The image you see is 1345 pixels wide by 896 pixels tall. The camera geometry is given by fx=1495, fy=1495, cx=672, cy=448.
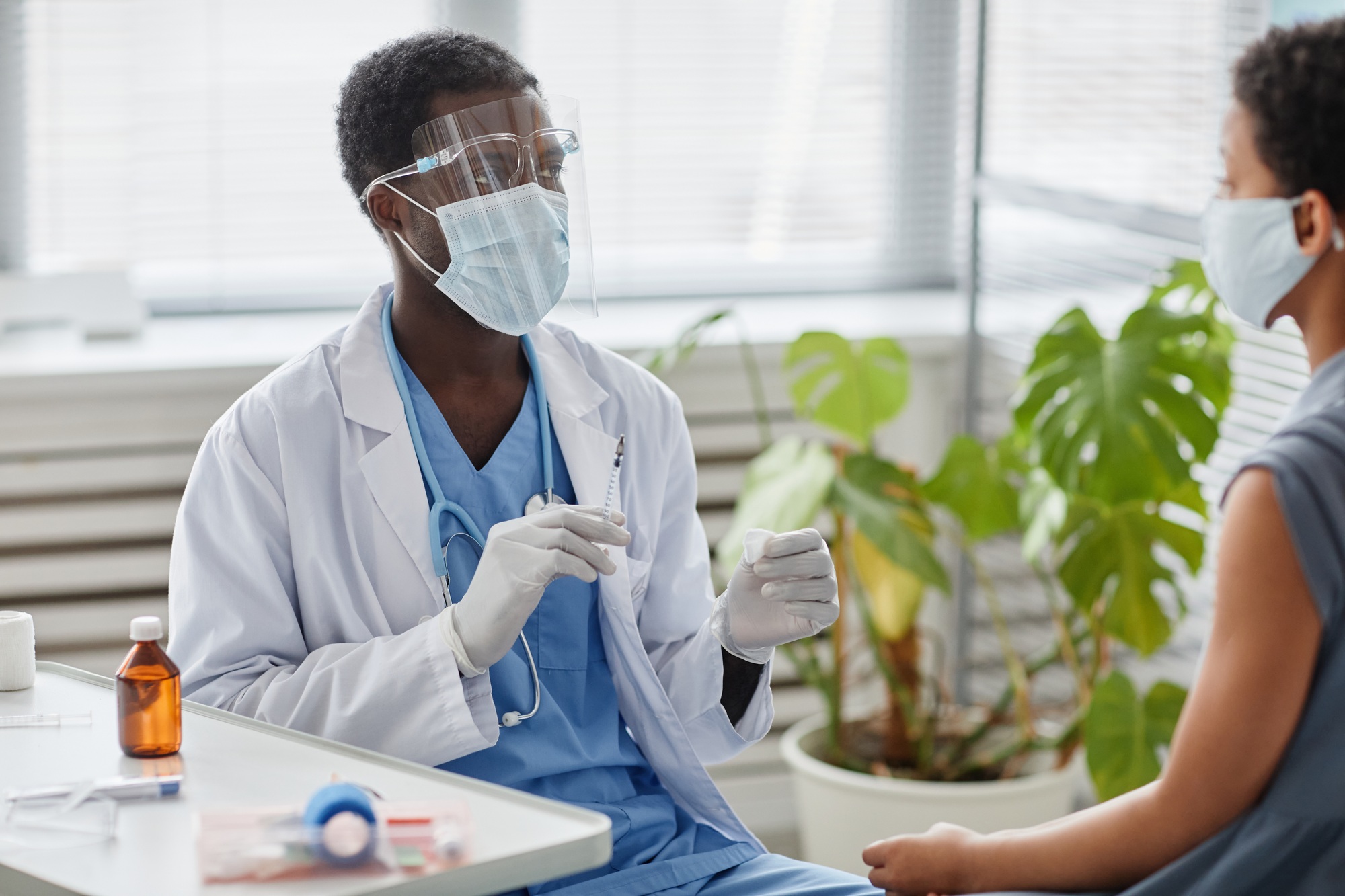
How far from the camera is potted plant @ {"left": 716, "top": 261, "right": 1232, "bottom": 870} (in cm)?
211

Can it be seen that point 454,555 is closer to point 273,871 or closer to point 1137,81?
point 273,871

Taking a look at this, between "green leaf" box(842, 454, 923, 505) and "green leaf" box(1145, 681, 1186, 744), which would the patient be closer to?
"green leaf" box(1145, 681, 1186, 744)

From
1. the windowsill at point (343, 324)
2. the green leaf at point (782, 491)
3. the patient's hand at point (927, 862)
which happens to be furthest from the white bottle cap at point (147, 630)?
the windowsill at point (343, 324)

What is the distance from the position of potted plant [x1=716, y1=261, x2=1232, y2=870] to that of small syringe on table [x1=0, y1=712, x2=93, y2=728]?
3.82ft

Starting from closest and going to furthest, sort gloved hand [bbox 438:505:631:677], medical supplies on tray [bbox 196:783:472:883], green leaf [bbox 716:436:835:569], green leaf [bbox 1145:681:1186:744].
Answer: medical supplies on tray [bbox 196:783:472:883]
gloved hand [bbox 438:505:631:677]
green leaf [bbox 1145:681:1186:744]
green leaf [bbox 716:436:835:569]

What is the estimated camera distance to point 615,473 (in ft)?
5.06

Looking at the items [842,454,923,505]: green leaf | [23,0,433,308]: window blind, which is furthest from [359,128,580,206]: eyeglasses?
[23,0,433,308]: window blind

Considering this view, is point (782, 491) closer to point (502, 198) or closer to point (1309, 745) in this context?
point (502, 198)

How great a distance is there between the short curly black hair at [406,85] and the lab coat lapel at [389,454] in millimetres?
202

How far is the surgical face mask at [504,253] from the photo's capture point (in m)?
1.48

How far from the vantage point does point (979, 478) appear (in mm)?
2428

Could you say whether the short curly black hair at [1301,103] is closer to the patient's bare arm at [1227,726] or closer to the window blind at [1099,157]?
the patient's bare arm at [1227,726]

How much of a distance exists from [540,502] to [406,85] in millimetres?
437

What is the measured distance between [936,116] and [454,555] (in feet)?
6.68
